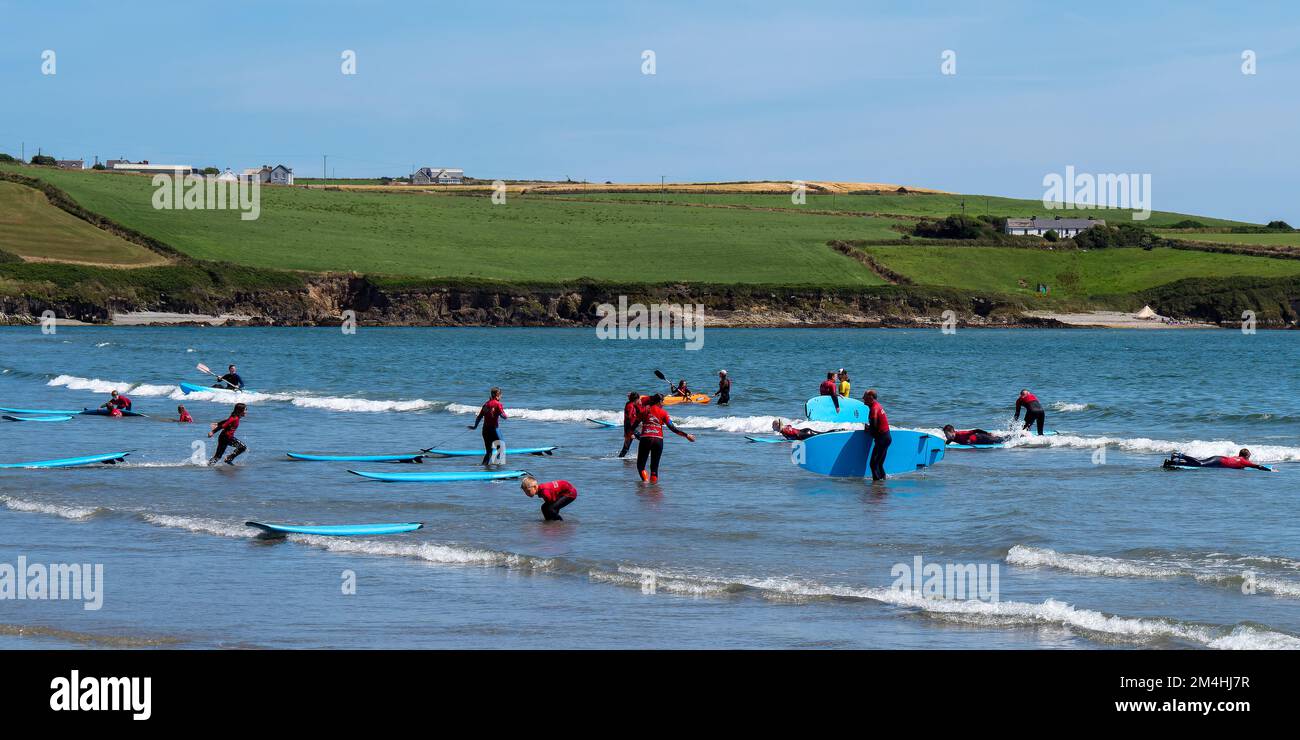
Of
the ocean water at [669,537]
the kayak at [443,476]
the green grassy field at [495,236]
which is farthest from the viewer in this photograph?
the green grassy field at [495,236]

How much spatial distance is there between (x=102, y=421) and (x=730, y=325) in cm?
8368

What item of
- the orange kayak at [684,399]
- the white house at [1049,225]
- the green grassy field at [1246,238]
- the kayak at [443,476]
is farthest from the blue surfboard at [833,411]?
the white house at [1049,225]

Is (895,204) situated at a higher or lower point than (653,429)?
higher

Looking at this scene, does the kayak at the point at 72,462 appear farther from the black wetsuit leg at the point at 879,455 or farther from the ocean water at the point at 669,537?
the black wetsuit leg at the point at 879,455

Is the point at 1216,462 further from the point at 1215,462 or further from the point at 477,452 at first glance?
the point at 477,452

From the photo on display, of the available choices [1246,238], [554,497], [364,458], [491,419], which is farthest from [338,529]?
[1246,238]

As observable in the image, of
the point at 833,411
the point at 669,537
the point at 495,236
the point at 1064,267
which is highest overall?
the point at 495,236

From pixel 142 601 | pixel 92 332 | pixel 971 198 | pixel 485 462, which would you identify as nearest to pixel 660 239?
pixel 92 332

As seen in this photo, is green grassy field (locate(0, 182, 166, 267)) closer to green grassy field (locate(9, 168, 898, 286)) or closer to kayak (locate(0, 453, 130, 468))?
green grassy field (locate(9, 168, 898, 286))

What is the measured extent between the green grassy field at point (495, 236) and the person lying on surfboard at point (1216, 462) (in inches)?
3634

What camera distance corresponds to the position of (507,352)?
76.0m

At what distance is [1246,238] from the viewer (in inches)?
5610

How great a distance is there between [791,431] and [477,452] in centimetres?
744

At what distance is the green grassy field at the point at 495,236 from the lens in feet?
393
